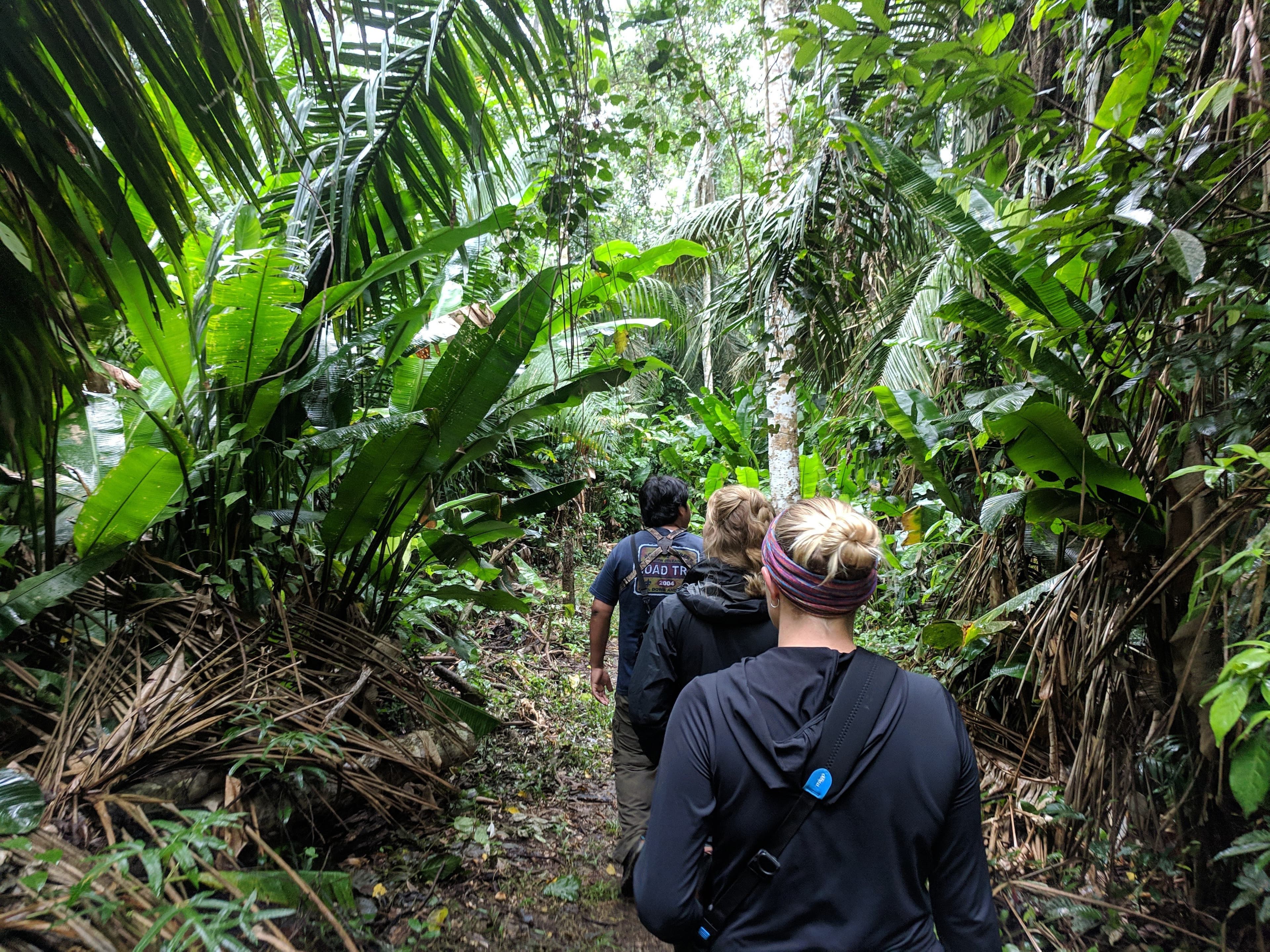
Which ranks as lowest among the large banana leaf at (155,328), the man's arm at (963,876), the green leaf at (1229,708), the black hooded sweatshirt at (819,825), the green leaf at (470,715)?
the green leaf at (470,715)

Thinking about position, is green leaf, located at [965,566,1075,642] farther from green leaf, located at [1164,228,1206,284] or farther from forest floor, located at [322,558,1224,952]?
green leaf, located at [1164,228,1206,284]

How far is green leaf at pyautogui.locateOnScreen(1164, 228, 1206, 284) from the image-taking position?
175 centimetres

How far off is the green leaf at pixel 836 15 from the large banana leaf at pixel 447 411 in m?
1.39

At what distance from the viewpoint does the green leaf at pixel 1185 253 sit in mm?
1745

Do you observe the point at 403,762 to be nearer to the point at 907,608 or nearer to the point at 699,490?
the point at 907,608

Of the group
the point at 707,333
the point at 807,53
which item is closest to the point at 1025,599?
the point at 807,53

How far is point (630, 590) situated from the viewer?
3.59 metres

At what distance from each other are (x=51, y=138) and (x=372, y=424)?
1751mm

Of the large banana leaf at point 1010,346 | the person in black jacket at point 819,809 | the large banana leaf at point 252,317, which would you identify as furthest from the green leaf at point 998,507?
the large banana leaf at point 252,317

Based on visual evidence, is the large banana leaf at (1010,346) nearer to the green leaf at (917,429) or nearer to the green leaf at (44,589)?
the green leaf at (917,429)

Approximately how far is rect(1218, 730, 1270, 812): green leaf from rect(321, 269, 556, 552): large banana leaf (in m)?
2.69

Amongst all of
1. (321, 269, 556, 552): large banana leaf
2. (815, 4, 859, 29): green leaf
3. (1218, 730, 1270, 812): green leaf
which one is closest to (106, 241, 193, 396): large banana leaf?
(321, 269, 556, 552): large banana leaf

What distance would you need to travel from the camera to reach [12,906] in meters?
1.54

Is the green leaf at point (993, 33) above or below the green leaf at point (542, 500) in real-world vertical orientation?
above
